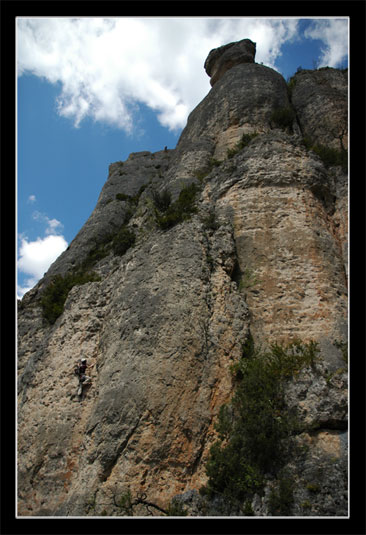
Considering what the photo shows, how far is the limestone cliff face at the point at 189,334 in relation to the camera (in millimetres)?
7535

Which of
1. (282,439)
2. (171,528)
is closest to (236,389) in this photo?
(282,439)

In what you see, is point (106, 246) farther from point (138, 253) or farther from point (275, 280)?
point (275, 280)

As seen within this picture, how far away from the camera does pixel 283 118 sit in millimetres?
17094

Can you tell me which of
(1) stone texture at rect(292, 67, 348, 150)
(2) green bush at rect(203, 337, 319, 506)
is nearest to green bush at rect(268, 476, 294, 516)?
(2) green bush at rect(203, 337, 319, 506)

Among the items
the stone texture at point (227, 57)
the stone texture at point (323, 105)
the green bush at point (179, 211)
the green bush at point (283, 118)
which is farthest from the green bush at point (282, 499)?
the stone texture at point (227, 57)

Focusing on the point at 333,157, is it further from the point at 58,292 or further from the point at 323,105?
the point at 58,292

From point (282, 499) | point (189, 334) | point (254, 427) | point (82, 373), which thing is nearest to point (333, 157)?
point (189, 334)

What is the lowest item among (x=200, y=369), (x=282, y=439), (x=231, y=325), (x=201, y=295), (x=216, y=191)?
(x=282, y=439)

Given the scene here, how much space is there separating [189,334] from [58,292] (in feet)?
21.9

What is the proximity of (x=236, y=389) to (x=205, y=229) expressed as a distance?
4.99 meters

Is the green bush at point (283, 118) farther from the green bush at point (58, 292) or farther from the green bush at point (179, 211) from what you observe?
the green bush at point (58, 292)

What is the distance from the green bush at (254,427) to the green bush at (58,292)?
6.99m

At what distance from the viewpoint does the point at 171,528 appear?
15.9 feet

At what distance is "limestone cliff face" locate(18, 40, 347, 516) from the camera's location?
754 centimetres
